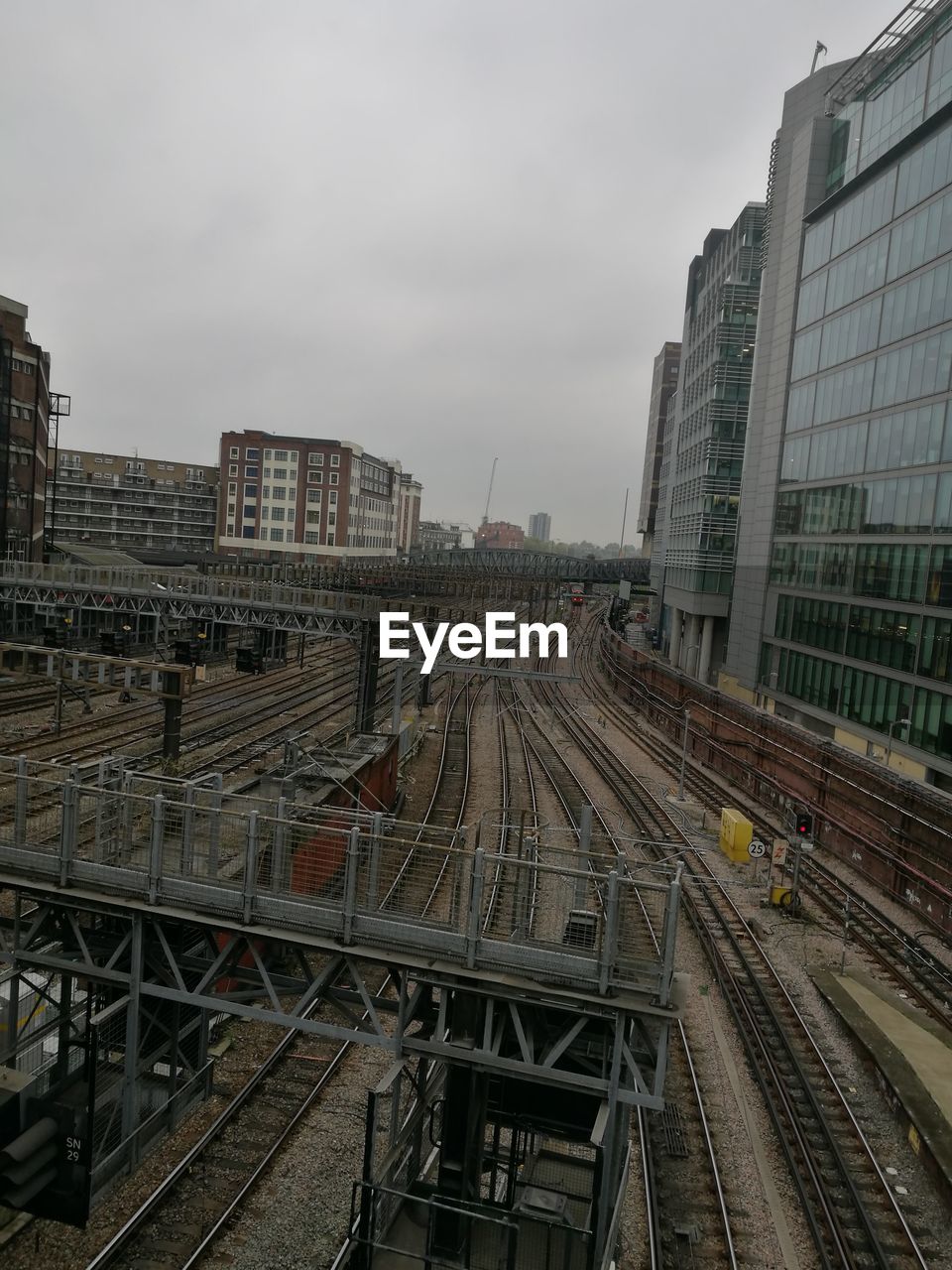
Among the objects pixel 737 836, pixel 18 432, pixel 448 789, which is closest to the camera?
pixel 737 836

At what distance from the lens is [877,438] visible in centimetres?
3106

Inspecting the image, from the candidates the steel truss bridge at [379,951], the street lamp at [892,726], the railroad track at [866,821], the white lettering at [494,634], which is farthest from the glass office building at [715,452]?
the steel truss bridge at [379,951]

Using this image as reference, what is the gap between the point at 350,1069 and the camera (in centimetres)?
1099

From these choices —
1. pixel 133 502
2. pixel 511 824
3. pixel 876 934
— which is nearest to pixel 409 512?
pixel 133 502

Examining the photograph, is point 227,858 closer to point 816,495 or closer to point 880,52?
point 816,495

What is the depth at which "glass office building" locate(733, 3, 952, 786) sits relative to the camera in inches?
1061

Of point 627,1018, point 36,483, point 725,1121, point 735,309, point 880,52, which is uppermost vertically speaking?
point 880,52

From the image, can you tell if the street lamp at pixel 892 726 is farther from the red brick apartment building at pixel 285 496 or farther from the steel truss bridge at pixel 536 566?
the red brick apartment building at pixel 285 496

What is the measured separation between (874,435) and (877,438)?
0.28 metres

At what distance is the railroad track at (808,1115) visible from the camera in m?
8.67

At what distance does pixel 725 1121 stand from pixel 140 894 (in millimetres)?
7524

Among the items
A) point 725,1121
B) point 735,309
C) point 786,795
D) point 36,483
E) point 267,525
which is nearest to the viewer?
point 725,1121

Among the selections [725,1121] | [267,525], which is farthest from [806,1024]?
[267,525]

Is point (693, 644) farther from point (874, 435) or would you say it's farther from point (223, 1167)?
point (223, 1167)
